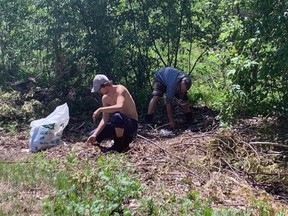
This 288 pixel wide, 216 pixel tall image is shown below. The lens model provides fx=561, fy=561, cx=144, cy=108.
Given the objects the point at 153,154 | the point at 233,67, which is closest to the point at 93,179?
the point at 153,154

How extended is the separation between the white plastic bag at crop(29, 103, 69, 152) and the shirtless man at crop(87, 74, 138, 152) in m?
0.70

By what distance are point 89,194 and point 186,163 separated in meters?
1.52

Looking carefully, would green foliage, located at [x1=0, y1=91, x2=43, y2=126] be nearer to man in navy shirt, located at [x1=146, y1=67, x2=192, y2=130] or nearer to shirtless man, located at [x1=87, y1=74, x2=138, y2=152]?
man in navy shirt, located at [x1=146, y1=67, x2=192, y2=130]

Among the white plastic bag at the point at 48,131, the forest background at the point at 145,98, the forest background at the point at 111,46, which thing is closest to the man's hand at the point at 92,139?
the forest background at the point at 145,98

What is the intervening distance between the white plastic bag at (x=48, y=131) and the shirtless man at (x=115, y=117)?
700 mm

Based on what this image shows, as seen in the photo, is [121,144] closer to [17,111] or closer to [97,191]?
[97,191]

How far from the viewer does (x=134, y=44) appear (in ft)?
35.4

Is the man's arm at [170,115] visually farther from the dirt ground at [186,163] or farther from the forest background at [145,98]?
the forest background at [145,98]

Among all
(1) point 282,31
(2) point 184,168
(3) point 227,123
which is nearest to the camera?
(2) point 184,168

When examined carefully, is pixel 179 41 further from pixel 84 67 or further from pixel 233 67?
pixel 233 67

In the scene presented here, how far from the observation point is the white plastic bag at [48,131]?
300 inches

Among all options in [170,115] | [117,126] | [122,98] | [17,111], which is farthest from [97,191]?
[17,111]

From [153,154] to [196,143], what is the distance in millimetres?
739

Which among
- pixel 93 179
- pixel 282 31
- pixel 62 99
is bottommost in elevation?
pixel 62 99
